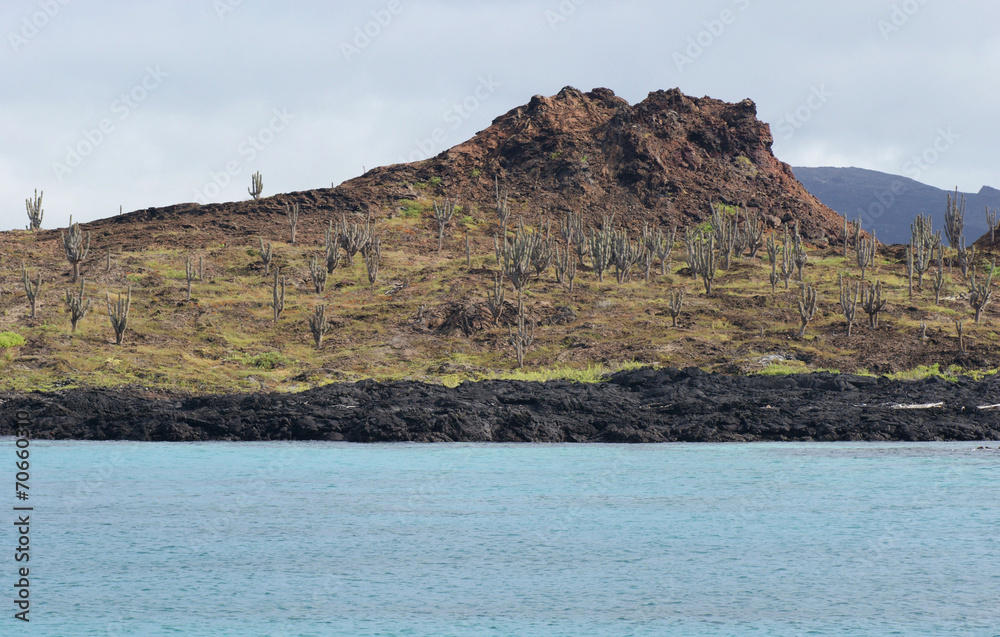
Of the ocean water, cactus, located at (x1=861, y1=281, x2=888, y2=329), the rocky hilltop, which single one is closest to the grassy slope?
cactus, located at (x1=861, y1=281, x2=888, y2=329)

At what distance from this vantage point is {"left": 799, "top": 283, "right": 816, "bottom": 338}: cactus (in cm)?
3947

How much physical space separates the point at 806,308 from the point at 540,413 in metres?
18.1

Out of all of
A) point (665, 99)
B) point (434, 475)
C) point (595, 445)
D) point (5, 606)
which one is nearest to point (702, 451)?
point (595, 445)

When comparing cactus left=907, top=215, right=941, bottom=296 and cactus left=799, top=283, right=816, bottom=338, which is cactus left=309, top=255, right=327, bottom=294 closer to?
cactus left=799, top=283, right=816, bottom=338

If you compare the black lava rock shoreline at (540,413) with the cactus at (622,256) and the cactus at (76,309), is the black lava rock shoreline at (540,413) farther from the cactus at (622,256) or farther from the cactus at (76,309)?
the cactus at (622,256)

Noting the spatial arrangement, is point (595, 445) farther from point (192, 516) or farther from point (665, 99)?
point (665, 99)

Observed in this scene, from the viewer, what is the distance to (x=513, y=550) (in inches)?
414

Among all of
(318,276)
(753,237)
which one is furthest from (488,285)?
(753,237)

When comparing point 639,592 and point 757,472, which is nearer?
point 639,592

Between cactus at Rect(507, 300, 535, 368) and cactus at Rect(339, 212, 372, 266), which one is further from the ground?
cactus at Rect(339, 212, 372, 266)

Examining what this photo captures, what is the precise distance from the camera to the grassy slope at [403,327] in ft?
114

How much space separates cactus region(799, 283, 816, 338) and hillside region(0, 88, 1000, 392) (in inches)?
15.7

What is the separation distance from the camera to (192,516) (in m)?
12.5

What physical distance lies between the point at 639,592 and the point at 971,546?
413 centimetres
